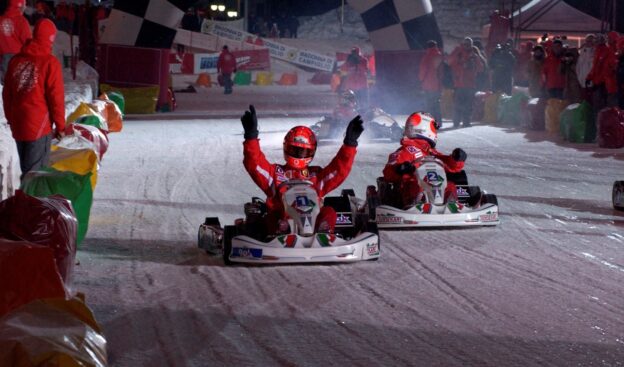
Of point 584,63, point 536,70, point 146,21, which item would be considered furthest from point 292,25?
point 584,63

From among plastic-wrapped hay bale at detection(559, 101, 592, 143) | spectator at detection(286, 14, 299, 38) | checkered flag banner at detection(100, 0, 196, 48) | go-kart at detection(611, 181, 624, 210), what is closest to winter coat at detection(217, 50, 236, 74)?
checkered flag banner at detection(100, 0, 196, 48)

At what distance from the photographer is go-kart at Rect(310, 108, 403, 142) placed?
625 inches

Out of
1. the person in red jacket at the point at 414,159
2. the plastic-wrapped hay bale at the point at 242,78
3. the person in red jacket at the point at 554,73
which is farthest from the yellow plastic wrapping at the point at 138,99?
the person in red jacket at the point at 414,159

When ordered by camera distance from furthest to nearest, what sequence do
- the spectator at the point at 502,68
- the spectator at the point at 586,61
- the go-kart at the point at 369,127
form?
the spectator at the point at 502,68
the spectator at the point at 586,61
the go-kart at the point at 369,127

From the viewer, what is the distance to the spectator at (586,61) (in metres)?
16.5

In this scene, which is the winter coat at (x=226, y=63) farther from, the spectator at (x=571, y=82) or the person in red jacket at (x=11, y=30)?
the person in red jacket at (x=11, y=30)

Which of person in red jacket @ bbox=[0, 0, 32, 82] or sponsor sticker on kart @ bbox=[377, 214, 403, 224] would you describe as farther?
person in red jacket @ bbox=[0, 0, 32, 82]

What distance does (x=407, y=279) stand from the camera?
21.2ft

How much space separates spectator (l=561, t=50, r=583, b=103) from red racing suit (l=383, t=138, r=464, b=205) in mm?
9111

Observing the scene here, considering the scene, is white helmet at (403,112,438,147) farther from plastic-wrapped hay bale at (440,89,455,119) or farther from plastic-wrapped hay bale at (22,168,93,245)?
plastic-wrapped hay bale at (440,89,455,119)

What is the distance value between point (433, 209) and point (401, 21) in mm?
12757

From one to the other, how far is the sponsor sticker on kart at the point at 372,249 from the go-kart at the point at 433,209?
123 cm

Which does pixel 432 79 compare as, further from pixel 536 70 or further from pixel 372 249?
pixel 372 249

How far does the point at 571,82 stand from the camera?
17.5 m
